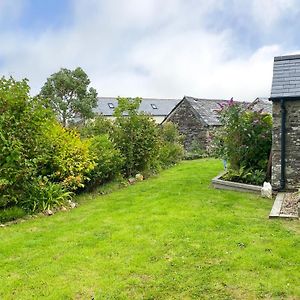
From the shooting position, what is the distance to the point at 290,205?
31.5 ft

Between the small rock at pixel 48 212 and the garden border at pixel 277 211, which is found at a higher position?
the garden border at pixel 277 211

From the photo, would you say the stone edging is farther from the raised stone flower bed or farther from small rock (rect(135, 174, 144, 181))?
small rock (rect(135, 174, 144, 181))

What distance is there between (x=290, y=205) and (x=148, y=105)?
46016mm

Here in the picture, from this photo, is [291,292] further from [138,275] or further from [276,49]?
[276,49]

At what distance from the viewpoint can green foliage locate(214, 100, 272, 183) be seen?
1282 centimetres

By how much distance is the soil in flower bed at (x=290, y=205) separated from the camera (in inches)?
348

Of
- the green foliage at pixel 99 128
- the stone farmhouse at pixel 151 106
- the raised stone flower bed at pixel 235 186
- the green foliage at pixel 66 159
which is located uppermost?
the stone farmhouse at pixel 151 106

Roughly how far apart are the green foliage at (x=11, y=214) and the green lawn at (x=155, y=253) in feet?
1.71

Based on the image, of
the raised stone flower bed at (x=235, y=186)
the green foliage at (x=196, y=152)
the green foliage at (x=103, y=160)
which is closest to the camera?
the raised stone flower bed at (x=235, y=186)

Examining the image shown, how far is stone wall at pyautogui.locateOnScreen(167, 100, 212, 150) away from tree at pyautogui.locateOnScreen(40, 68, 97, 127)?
11.3 m

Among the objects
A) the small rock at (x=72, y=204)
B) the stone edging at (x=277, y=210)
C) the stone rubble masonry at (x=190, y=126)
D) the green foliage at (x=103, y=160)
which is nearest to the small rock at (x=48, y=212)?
the small rock at (x=72, y=204)

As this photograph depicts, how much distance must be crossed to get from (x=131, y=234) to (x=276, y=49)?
1266cm

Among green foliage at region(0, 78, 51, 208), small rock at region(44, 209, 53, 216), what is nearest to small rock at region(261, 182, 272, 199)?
small rock at region(44, 209, 53, 216)

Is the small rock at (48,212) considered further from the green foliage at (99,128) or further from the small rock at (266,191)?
the green foliage at (99,128)
